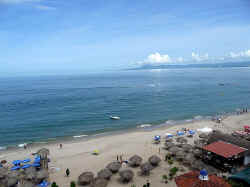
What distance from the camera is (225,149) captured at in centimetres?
1877

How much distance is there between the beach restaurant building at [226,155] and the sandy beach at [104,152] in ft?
16.4

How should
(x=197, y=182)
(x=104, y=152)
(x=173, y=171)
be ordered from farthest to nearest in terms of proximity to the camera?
(x=104, y=152) → (x=173, y=171) → (x=197, y=182)

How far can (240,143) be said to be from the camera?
66.0 ft

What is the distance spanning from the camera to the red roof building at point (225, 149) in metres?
17.9

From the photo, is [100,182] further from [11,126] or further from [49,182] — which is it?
[11,126]

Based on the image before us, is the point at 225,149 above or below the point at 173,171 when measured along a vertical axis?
above

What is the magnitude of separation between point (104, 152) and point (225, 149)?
50.5 feet

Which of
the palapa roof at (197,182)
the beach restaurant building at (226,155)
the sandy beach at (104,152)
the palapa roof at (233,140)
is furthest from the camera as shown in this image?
the palapa roof at (233,140)

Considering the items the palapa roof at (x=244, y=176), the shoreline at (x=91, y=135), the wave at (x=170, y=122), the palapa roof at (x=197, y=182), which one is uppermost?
the palapa roof at (x=197, y=182)

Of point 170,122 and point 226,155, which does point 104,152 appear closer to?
point 226,155

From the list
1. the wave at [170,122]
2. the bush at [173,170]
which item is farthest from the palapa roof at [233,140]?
the wave at [170,122]

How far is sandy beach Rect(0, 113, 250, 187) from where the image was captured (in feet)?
62.7

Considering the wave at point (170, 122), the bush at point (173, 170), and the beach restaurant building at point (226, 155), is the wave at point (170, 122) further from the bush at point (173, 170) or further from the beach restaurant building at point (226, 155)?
the bush at point (173, 170)

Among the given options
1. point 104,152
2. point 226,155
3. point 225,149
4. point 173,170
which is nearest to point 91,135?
point 104,152
